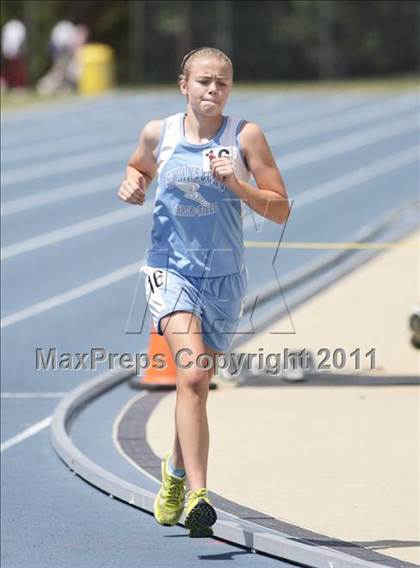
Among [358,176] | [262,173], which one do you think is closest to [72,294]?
[262,173]

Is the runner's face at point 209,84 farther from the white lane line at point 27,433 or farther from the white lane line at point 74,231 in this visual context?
the white lane line at point 74,231

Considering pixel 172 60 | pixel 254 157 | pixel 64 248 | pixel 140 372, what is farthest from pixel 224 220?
pixel 172 60

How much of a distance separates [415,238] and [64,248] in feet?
12.7

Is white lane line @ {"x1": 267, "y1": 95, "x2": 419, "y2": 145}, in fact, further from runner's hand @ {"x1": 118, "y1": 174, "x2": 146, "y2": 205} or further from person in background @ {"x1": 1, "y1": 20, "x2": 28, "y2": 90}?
runner's hand @ {"x1": 118, "y1": 174, "x2": 146, "y2": 205}

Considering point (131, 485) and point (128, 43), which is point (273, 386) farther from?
point (128, 43)

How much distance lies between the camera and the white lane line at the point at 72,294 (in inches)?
570

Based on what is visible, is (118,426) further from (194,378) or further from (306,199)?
(306,199)

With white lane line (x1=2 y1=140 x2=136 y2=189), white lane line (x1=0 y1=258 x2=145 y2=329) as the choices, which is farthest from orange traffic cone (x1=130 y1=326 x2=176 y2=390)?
white lane line (x1=2 y1=140 x2=136 y2=189)

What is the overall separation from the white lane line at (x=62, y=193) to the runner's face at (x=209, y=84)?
49.3 ft

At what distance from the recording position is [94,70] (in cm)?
4616

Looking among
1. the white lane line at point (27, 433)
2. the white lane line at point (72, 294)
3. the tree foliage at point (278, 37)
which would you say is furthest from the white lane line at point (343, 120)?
the white lane line at point (27, 433)

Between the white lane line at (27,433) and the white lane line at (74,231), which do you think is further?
the white lane line at (74,231)

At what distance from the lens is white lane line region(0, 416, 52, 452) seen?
10.0 metres

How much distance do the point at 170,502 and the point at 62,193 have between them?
1743cm
